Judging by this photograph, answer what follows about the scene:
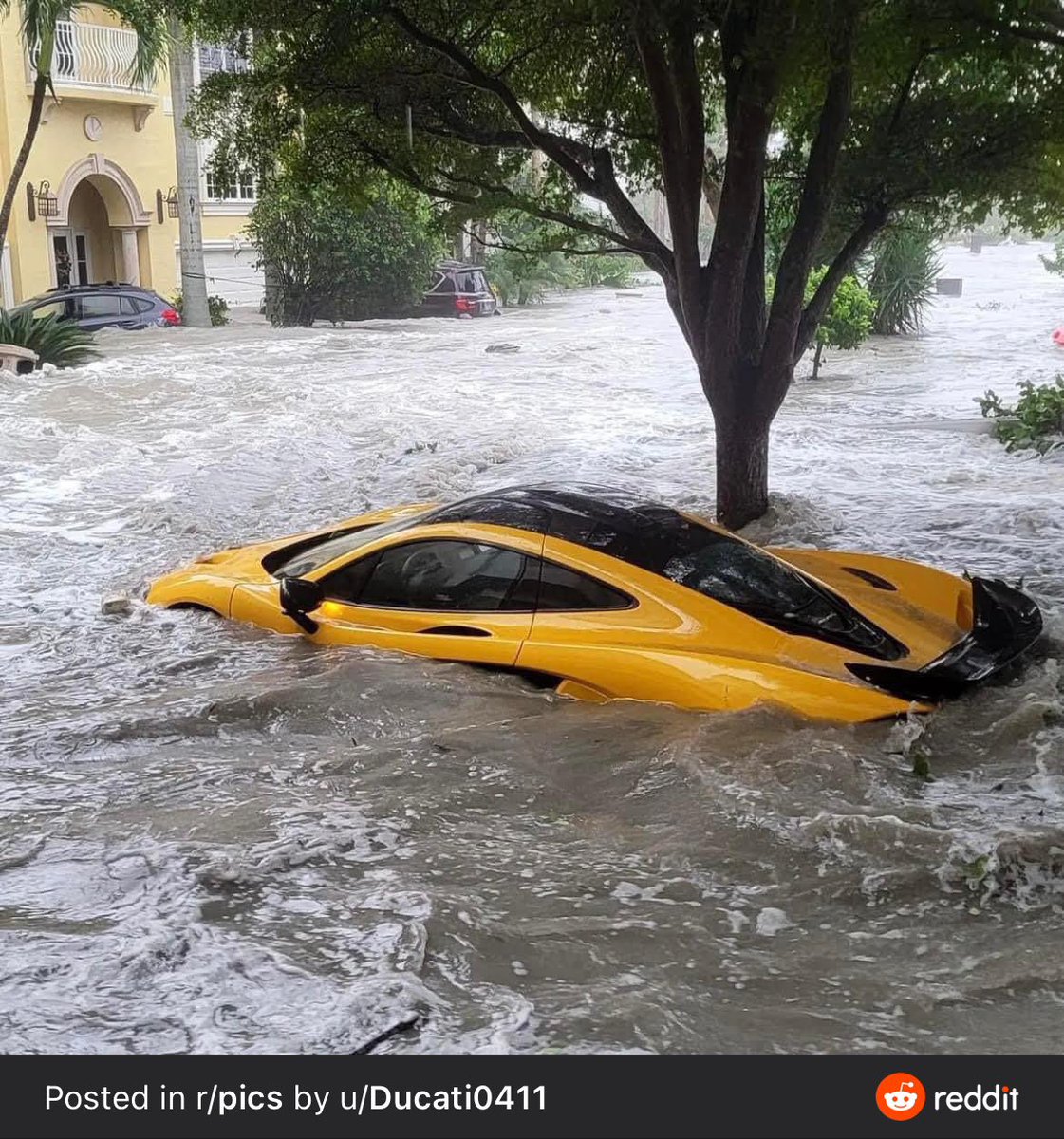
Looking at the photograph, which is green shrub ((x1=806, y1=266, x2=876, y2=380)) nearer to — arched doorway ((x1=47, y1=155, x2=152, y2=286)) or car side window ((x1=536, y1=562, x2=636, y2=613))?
car side window ((x1=536, y1=562, x2=636, y2=613))

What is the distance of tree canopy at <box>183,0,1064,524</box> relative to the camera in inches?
343

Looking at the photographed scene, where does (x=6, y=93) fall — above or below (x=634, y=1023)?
above

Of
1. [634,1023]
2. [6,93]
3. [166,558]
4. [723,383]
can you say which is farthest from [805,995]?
[6,93]

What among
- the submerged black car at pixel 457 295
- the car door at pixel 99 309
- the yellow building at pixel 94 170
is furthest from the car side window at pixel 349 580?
the submerged black car at pixel 457 295

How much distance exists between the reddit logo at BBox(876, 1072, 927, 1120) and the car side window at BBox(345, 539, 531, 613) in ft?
10.3

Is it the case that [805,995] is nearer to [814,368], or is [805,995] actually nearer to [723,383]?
[723,383]

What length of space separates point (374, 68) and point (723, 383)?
11.2 ft

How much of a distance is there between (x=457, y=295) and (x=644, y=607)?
24816 millimetres

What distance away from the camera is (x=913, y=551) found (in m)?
9.73

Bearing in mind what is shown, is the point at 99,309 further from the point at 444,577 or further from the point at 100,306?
the point at 444,577

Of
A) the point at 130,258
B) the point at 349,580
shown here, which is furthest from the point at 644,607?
the point at 130,258

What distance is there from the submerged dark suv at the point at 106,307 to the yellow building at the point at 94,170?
4.10m

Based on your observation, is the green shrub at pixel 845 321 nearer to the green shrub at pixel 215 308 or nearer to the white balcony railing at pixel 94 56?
the green shrub at pixel 215 308

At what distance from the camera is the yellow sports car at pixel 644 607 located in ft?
17.3
